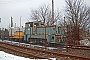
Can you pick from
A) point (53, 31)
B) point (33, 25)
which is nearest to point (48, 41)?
point (53, 31)

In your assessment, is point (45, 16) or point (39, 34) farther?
point (45, 16)

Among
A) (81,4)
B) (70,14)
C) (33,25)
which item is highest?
(81,4)

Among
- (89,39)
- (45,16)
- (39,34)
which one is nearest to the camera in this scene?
(89,39)

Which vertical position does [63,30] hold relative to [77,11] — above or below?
below

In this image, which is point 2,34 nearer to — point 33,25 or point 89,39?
point 33,25

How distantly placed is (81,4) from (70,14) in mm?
4566

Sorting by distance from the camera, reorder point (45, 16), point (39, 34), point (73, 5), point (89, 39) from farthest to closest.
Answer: point (45, 16) < point (73, 5) < point (39, 34) < point (89, 39)

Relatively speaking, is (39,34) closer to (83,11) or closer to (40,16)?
(83,11)

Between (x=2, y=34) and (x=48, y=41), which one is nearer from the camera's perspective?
(x=48, y=41)

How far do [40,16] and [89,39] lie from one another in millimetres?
27363

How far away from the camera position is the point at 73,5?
37.1 meters

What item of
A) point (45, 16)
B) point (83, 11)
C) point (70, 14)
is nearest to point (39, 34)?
point (70, 14)

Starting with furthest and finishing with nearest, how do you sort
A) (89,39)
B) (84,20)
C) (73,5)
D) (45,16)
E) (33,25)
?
(45,16), (73,5), (84,20), (33,25), (89,39)

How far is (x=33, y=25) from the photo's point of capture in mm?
26312
